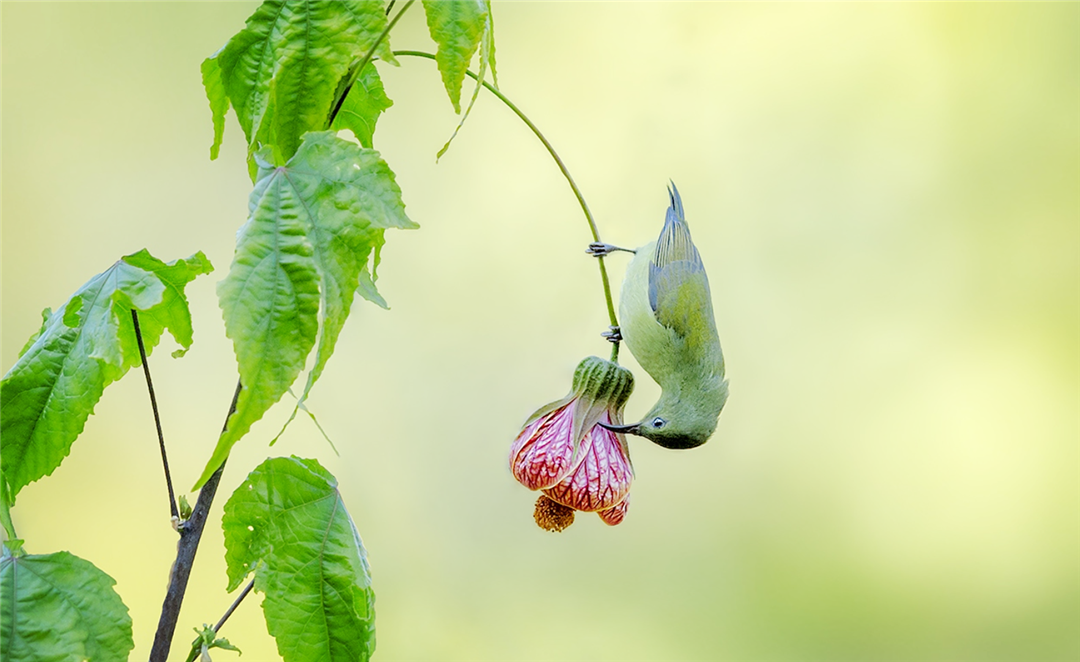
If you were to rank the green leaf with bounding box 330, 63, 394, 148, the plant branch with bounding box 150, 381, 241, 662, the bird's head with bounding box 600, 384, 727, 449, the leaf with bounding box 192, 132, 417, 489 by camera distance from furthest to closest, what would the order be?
the bird's head with bounding box 600, 384, 727, 449 → the green leaf with bounding box 330, 63, 394, 148 → the plant branch with bounding box 150, 381, 241, 662 → the leaf with bounding box 192, 132, 417, 489

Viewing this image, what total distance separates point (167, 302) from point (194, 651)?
259 millimetres

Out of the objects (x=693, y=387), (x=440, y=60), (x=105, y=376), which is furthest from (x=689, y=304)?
(x=105, y=376)

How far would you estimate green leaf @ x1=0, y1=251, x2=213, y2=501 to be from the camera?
24.2 inches

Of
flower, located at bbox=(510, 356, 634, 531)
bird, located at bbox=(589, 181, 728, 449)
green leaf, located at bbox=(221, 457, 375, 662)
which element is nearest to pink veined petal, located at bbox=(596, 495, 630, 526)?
flower, located at bbox=(510, 356, 634, 531)

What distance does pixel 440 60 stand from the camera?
543mm

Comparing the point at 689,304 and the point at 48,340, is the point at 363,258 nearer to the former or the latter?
the point at 48,340

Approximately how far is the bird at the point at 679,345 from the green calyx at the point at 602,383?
0.26 ft

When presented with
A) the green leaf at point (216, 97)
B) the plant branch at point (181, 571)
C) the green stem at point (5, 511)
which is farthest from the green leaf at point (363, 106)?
the green stem at point (5, 511)

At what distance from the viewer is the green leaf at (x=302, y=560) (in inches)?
24.5

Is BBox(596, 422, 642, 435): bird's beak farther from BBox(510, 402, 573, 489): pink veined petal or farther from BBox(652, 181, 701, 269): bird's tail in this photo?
BBox(652, 181, 701, 269): bird's tail

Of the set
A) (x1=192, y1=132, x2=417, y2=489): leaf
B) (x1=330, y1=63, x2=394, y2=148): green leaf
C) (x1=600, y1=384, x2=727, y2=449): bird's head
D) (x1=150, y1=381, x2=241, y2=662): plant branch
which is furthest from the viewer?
(x1=600, y1=384, x2=727, y2=449): bird's head

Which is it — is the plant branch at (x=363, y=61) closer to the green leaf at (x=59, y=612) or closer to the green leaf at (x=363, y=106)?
the green leaf at (x=363, y=106)

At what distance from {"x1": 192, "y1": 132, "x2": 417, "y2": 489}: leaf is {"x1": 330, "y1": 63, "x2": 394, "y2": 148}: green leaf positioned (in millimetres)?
175

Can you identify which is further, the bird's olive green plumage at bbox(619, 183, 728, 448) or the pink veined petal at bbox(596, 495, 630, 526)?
the bird's olive green plumage at bbox(619, 183, 728, 448)
